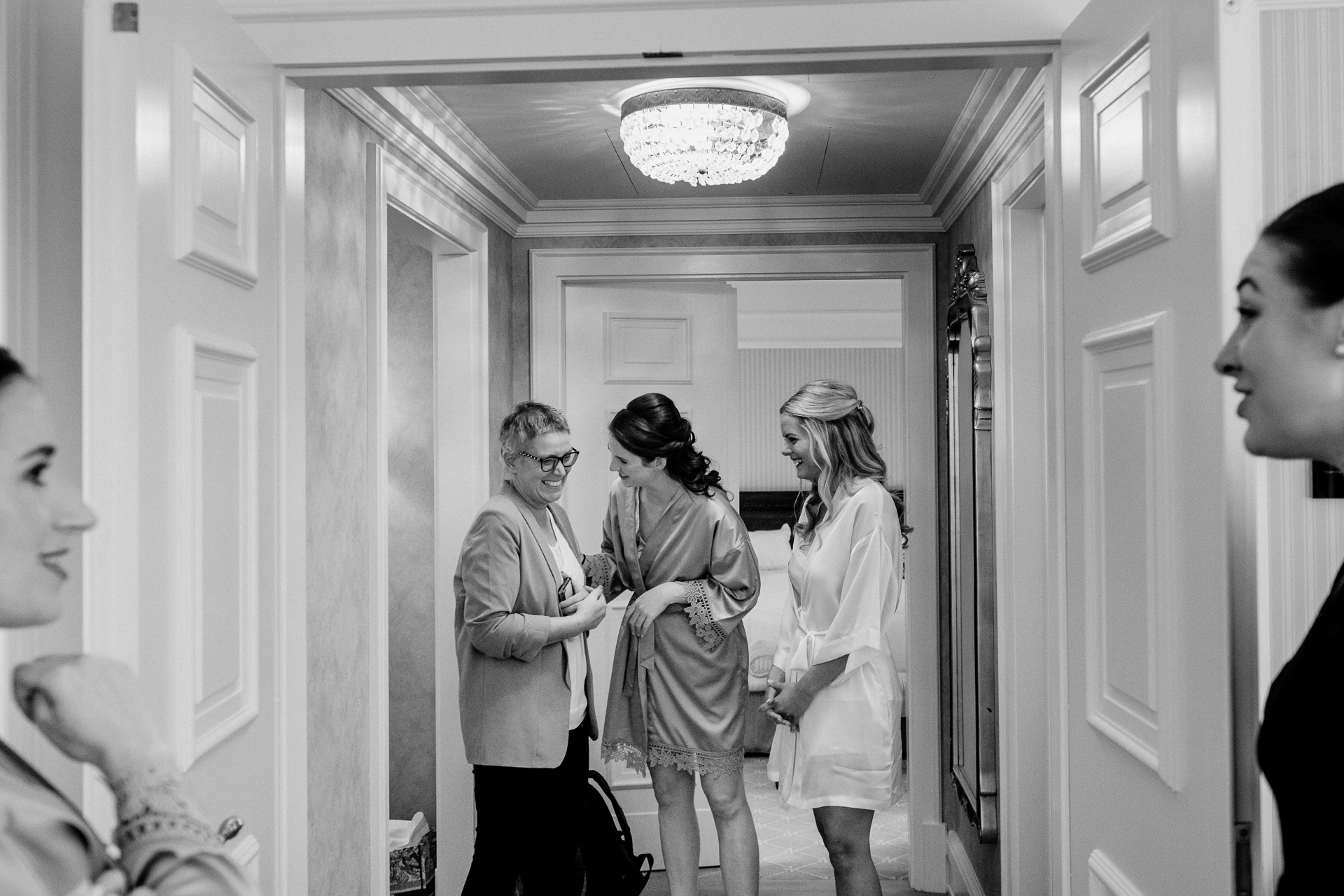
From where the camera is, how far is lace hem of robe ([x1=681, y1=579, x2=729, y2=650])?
3029mm

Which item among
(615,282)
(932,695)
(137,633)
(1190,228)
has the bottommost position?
(932,695)

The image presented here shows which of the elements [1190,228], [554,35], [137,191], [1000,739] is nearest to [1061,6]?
[1190,228]

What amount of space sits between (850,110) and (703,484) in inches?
43.0

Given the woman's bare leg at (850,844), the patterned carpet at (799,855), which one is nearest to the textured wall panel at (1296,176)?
the woman's bare leg at (850,844)

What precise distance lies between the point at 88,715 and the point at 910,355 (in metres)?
3.40

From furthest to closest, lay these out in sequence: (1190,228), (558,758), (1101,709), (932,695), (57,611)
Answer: (932,695)
(558,758)
(1101,709)
(1190,228)
(57,611)

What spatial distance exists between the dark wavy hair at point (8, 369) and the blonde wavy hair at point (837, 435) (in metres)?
2.13

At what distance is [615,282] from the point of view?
4.09 meters

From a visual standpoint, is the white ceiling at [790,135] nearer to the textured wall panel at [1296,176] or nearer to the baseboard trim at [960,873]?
the textured wall panel at [1296,176]

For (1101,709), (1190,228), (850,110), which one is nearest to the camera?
(1190,228)

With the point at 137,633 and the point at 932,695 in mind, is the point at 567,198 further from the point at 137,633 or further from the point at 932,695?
the point at 137,633

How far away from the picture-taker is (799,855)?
4.09 meters

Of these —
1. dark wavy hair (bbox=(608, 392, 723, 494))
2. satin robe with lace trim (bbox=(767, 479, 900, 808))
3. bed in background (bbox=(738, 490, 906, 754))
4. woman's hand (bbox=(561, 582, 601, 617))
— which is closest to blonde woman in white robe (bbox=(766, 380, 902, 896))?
satin robe with lace trim (bbox=(767, 479, 900, 808))

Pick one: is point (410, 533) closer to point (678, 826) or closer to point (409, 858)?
point (409, 858)
